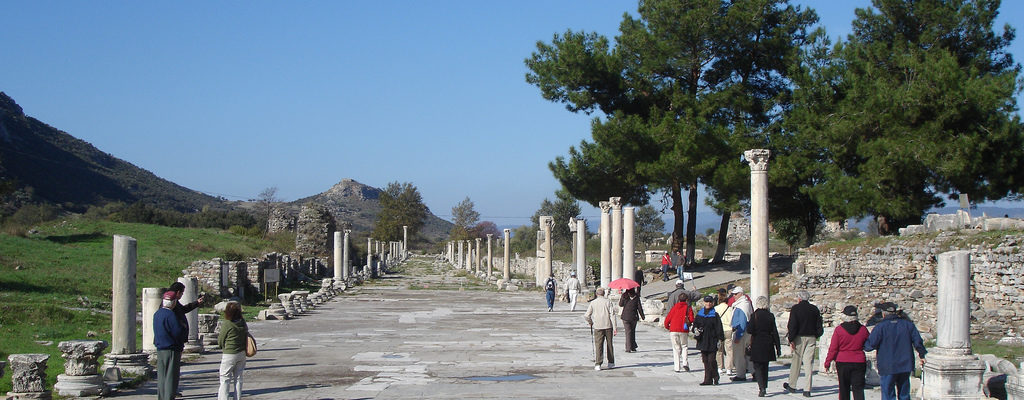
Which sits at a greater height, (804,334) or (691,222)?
(691,222)

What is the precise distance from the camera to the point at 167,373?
35.3 ft

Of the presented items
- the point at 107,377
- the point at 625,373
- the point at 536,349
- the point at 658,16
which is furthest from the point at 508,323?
the point at 658,16

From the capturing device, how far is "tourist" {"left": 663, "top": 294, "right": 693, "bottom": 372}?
45.1ft

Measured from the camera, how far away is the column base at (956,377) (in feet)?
34.3

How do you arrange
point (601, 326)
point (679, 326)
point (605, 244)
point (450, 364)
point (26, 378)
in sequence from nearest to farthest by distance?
point (26, 378) → point (679, 326) → point (601, 326) → point (450, 364) → point (605, 244)

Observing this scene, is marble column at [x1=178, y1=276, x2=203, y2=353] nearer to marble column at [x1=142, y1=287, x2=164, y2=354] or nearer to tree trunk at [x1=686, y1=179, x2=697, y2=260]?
marble column at [x1=142, y1=287, x2=164, y2=354]

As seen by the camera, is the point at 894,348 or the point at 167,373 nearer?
the point at 894,348

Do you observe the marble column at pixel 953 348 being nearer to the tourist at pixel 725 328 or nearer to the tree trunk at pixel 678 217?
the tourist at pixel 725 328

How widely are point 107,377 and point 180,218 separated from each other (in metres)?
71.2

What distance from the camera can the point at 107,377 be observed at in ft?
40.2

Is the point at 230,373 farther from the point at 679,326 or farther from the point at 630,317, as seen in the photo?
the point at 630,317

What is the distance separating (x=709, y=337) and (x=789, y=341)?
110 centimetres

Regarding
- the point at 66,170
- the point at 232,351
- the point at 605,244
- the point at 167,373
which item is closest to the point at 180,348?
the point at 167,373

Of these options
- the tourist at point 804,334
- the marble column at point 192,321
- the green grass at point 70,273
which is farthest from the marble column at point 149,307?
the tourist at point 804,334
